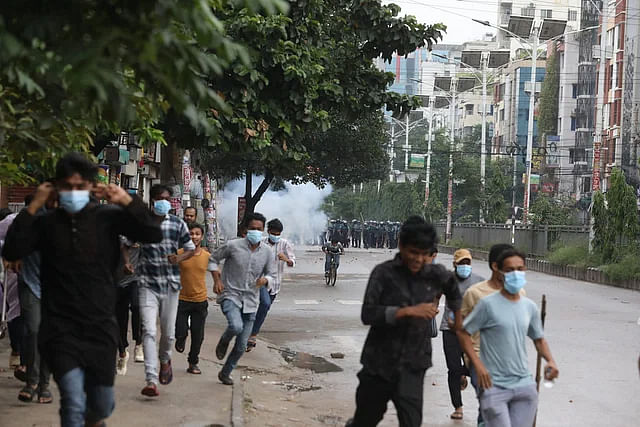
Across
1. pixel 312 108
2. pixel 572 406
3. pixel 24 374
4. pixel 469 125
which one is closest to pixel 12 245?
pixel 24 374

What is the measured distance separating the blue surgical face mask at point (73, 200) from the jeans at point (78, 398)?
836 mm

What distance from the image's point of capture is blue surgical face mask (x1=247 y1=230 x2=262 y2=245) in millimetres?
10961

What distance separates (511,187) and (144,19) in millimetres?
82597

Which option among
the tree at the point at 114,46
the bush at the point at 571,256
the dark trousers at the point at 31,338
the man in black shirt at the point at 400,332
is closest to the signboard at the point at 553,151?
the bush at the point at 571,256

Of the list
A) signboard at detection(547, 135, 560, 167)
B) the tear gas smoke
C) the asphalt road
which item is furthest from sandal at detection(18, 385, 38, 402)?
signboard at detection(547, 135, 560, 167)

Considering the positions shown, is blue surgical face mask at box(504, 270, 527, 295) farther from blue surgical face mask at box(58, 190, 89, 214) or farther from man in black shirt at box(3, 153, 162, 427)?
blue surgical face mask at box(58, 190, 89, 214)

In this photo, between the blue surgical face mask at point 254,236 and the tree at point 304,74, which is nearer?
the blue surgical face mask at point 254,236

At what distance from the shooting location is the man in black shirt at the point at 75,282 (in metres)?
5.83

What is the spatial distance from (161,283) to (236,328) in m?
1.31

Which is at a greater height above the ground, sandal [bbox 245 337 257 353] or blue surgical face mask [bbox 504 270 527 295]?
blue surgical face mask [bbox 504 270 527 295]

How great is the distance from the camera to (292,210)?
73375mm

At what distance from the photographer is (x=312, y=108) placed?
1549 cm

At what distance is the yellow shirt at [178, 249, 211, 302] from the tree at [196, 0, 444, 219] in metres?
2.40

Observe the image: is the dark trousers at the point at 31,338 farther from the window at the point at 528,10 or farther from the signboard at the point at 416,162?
the window at the point at 528,10
